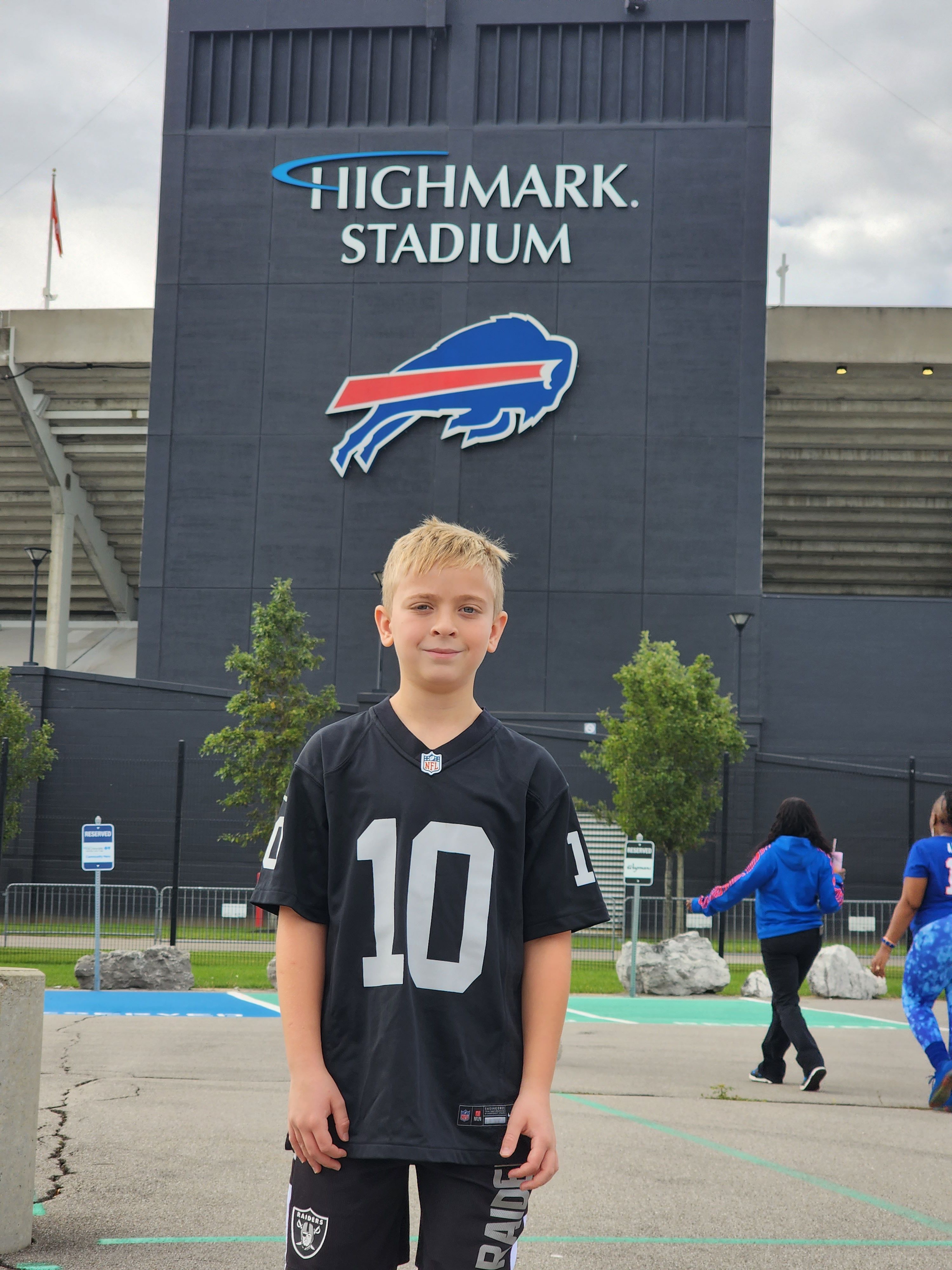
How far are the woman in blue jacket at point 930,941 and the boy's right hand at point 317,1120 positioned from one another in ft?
18.7

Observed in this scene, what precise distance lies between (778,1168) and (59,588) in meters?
34.4

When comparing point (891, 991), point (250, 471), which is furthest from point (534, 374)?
point (891, 991)

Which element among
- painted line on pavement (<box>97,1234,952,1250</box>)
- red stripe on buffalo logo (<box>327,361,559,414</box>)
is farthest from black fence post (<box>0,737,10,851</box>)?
red stripe on buffalo logo (<box>327,361,559,414</box>)

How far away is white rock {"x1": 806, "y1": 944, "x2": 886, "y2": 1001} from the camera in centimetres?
1510

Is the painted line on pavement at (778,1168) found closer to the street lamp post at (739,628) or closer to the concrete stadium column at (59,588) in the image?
the street lamp post at (739,628)

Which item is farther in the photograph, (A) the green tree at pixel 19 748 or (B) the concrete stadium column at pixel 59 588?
(B) the concrete stadium column at pixel 59 588

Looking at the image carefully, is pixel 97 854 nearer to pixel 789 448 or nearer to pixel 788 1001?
pixel 788 1001

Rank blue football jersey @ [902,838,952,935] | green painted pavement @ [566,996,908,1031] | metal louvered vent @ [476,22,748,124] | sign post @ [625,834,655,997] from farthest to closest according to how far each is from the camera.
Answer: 1. metal louvered vent @ [476,22,748,124]
2. sign post @ [625,834,655,997]
3. green painted pavement @ [566,996,908,1031]
4. blue football jersey @ [902,838,952,935]

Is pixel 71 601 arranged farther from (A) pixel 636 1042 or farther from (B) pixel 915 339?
(A) pixel 636 1042

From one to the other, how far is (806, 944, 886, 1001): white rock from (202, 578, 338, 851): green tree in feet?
35.1

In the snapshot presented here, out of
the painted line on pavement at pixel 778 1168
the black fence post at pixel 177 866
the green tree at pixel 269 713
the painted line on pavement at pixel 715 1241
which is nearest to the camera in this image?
the painted line on pavement at pixel 715 1241

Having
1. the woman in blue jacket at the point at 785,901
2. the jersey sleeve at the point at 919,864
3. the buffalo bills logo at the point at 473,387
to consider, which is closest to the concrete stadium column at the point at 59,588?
the buffalo bills logo at the point at 473,387

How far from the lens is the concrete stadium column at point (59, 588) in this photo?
3703 centimetres

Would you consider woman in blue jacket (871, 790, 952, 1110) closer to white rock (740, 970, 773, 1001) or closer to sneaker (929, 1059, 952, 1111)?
sneaker (929, 1059, 952, 1111)
